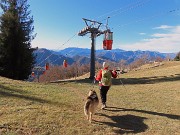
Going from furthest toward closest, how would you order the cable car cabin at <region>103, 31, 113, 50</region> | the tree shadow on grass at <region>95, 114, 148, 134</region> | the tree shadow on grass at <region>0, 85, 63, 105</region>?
the cable car cabin at <region>103, 31, 113, 50</region> < the tree shadow on grass at <region>0, 85, 63, 105</region> < the tree shadow on grass at <region>95, 114, 148, 134</region>

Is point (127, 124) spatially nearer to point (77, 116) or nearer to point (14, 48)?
point (77, 116)

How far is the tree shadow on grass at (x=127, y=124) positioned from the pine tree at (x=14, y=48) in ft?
83.9

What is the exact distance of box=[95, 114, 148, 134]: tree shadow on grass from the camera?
11.5 m

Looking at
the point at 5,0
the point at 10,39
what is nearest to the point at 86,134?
the point at 10,39

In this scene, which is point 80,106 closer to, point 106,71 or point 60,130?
point 106,71

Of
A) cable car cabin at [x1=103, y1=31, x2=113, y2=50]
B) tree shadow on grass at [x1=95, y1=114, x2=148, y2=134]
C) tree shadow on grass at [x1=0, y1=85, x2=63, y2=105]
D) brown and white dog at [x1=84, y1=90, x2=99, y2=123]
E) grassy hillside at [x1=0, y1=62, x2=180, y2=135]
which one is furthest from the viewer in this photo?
cable car cabin at [x1=103, y1=31, x2=113, y2=50]

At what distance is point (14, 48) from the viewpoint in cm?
3700

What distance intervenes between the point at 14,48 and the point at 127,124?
27494 mm

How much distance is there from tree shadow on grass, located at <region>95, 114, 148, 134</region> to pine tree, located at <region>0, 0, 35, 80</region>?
83.9 ft

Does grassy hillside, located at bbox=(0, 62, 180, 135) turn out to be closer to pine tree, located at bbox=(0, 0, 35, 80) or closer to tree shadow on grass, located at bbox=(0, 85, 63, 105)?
tree shadow on grass, located at bbox=(0, 85, 63, 105)

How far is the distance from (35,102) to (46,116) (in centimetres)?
297

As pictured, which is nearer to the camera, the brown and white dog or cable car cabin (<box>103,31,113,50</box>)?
the brown and white dog

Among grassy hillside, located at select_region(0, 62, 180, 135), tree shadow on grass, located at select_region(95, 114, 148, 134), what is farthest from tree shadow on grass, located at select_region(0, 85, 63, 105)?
tree shadow on grass, located at select_region(95, 114, 148, 134)

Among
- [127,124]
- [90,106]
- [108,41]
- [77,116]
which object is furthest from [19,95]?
[108,41]
